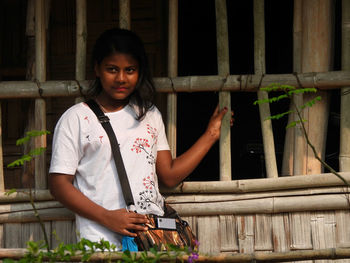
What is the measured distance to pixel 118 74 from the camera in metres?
2.60

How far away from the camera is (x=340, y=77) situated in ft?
9.24

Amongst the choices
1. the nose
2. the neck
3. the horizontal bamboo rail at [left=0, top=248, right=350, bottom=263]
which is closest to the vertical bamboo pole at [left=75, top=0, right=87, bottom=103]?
the neck

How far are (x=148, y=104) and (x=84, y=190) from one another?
536 millimetres

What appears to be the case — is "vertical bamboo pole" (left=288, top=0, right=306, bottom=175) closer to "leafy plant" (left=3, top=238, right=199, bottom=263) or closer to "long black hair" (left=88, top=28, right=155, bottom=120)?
"long black hair" (left=88, top=28, right=155, bottom=120)

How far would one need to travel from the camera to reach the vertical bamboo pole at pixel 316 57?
2.90m

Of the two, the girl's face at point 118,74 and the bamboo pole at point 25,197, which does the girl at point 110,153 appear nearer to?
the girl's face at point 118,74

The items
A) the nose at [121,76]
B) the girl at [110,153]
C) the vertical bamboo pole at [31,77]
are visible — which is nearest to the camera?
the girl at [110,153]

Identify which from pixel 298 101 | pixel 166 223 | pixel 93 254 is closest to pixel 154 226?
pixel 166 223

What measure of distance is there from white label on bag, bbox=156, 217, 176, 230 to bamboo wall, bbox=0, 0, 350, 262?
43 centimetres

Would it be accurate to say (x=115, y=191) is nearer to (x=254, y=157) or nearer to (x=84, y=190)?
(x=84, y=190)

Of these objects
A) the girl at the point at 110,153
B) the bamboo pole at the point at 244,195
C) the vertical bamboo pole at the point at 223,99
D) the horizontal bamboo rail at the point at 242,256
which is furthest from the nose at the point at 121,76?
the horizontal bamboo rail at the point at 242,256

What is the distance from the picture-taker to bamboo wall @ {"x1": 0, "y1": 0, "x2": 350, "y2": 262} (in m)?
2.79

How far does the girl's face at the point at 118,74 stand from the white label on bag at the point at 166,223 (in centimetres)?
61

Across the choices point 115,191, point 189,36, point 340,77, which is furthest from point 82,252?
point 189,36
